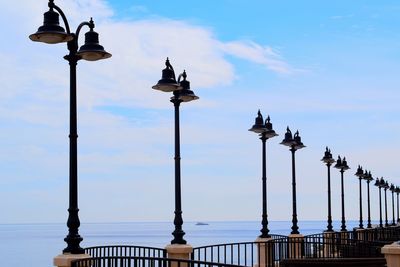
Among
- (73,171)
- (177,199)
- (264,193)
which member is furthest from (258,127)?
(73,171)

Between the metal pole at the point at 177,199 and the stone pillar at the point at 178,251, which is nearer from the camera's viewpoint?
the stone pillar at the point at 178,251

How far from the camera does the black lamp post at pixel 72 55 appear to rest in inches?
588

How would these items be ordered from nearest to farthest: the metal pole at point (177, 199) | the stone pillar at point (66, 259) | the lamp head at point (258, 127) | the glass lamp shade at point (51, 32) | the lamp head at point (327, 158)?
the stone pillar at point (66, 259) → the glass lamp shade at point (51, 32) → the metal pole at point (177, 199) → the lamp head at point (258, 127) → the lamp head at point (327, 158)

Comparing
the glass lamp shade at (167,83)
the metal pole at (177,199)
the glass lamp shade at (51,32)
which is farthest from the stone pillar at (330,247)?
the glass lamp shade at (51,32)

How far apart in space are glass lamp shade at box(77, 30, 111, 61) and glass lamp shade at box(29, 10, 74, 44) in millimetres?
482

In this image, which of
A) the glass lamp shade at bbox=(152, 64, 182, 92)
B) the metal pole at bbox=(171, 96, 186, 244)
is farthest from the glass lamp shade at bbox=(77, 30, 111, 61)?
the metal pole at bbox=(171, 96, 186, 244)

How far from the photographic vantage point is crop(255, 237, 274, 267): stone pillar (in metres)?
24.1

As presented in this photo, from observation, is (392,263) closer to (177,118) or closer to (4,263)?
(177,118)

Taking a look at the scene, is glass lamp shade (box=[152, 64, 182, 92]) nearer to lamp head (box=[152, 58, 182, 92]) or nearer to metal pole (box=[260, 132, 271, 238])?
lamp head (box=[152, 58, 182, 92])

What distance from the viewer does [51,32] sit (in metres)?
15.0

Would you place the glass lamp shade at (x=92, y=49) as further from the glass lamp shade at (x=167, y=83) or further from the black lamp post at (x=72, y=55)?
the glass lamp shade at (x=167, y=83)

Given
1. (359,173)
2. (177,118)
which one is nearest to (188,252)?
(177,118)

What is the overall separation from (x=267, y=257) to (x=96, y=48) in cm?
1184

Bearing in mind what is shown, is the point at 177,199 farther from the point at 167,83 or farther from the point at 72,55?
the point at 72,55
